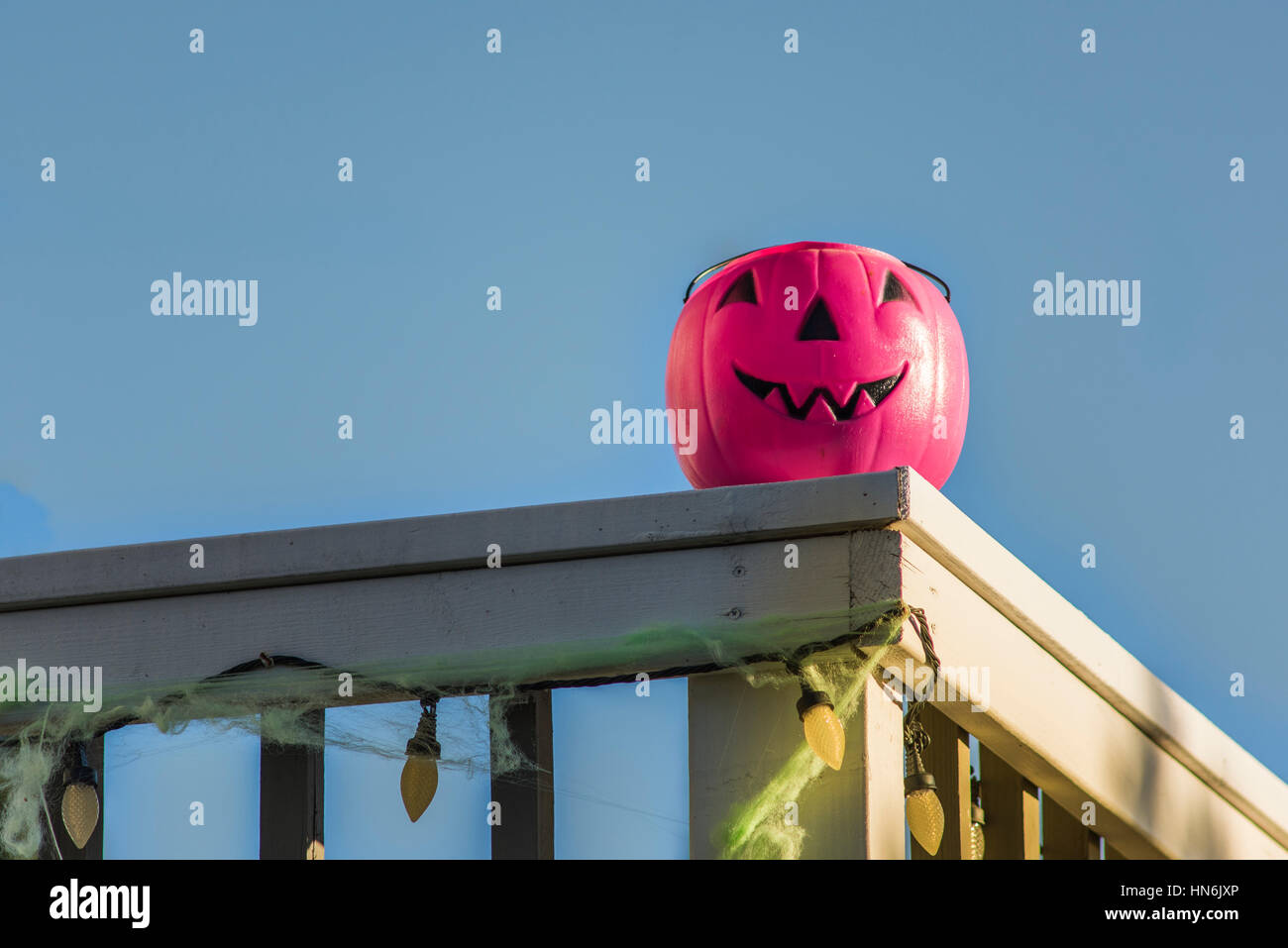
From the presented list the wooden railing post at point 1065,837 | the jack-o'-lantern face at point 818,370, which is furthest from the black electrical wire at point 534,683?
the wooden railing post at point 1065,837

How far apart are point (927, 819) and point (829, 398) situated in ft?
2.19

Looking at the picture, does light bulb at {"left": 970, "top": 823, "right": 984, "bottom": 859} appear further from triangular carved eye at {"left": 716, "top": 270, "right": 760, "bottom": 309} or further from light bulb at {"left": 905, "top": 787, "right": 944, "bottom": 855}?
triangular carved eye at {"left": 716, "top": 270, "right": 760, "bottom": 309}

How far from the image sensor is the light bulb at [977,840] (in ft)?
8.45

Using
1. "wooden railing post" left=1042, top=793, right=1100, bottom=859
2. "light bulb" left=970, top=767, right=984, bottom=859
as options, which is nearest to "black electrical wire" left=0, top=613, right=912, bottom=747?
"light bulb" left=970, top=767, right=984, bottom=859

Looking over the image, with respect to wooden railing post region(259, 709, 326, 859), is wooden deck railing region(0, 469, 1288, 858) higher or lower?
higher

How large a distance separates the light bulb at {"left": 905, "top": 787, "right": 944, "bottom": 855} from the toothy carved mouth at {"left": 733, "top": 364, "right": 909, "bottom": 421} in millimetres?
613

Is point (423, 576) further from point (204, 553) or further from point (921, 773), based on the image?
point (921, 773)

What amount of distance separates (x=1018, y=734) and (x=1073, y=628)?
0.21 m

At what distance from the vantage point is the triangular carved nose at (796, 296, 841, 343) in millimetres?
2385

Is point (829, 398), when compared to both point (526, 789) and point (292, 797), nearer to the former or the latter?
point (526, 789)

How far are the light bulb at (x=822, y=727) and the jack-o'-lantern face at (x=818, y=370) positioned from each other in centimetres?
54
